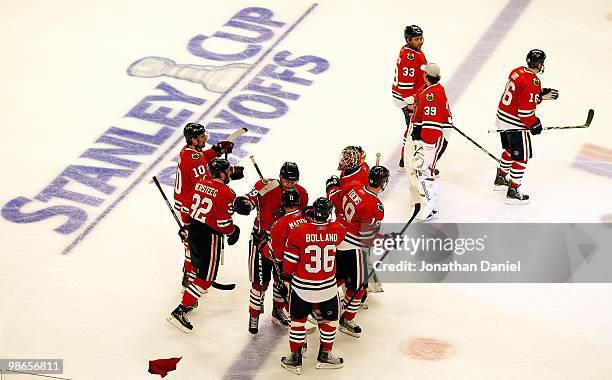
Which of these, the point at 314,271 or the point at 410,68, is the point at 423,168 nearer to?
the point at 410,68

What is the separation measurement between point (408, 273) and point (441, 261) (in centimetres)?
26

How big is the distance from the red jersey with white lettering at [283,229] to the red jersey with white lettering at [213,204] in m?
0.38

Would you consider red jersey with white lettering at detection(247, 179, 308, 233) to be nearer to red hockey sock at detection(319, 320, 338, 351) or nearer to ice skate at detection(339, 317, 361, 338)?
red hockey sock at detection(319, 320, 338, 351)

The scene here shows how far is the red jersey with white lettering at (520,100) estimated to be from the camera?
24.6 feet

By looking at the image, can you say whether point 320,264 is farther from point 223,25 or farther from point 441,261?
point 223,25

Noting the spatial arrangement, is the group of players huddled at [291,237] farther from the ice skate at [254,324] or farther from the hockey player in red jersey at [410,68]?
the hockey player in red jersey at [410,68]

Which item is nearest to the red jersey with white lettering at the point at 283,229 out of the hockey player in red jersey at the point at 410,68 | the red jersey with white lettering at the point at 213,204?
the red jersey with white lettering at the point at 213,204

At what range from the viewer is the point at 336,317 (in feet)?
19.8

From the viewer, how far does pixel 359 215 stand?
20.5ft

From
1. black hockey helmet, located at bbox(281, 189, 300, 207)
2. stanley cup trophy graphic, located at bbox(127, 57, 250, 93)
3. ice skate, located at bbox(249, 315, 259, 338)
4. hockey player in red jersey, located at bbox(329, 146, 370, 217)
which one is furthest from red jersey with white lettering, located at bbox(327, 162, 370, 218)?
stanley cup trophy graphic, located at bbox(127, 57, 250, 93)

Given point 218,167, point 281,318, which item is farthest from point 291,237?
point 281,318

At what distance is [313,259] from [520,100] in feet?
8.08

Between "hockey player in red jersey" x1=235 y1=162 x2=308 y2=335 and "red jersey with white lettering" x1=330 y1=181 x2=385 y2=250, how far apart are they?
26 cm

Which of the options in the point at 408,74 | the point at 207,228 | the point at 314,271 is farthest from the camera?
the point at 408,74
